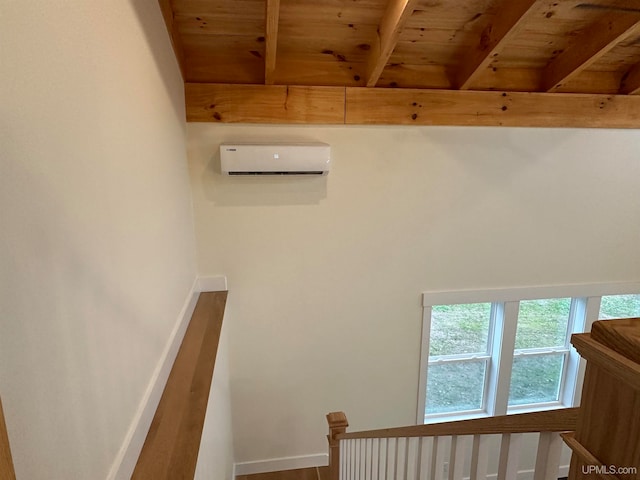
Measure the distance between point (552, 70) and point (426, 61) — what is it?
89cm

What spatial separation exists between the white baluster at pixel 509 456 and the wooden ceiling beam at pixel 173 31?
84.3 inches

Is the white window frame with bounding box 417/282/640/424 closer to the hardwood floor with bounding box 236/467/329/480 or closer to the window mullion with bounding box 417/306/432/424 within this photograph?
the window mullion with bounding box 417/306/432/424

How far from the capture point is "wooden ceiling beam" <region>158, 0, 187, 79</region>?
5.87 feet

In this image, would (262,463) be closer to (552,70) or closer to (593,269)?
(593,269)

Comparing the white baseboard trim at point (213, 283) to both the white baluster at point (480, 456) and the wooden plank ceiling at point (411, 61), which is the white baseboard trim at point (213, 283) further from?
the white baluster at point (480, 456)

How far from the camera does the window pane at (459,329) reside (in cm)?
312

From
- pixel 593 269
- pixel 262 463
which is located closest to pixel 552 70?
pixel 593 269

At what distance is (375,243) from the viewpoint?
2.77 metres

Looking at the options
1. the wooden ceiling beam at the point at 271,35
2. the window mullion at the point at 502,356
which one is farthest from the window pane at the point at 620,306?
the wooden ceiling beam at the point at 271,35

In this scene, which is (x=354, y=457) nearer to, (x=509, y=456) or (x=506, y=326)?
(x=509, y=456)

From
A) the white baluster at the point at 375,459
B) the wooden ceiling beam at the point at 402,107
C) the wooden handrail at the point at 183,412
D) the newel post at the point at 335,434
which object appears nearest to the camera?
the wooden handrail at the point at 183,412

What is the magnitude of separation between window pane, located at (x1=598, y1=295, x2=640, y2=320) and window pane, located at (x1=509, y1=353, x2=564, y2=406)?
1.87ft

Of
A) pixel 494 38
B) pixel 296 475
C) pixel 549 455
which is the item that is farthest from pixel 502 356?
pixel 549 455

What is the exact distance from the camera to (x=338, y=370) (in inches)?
116
